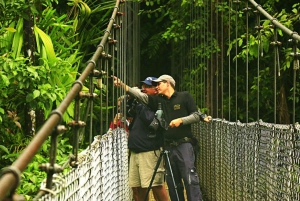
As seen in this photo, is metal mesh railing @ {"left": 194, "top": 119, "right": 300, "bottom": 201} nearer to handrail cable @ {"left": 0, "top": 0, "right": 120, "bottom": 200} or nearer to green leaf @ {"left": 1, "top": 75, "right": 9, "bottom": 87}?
green leaf @ {"left": 1, "top": 75, "right": 9, "bottom": 87}

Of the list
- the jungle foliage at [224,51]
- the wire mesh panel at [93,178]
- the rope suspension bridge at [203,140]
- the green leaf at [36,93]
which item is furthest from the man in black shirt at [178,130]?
the jungle foliage at [224,51]

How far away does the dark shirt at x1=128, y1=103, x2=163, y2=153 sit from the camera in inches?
248

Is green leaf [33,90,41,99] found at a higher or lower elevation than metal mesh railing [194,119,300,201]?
higher

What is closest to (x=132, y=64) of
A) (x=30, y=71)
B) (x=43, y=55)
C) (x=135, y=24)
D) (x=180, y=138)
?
(x=135, y=24)

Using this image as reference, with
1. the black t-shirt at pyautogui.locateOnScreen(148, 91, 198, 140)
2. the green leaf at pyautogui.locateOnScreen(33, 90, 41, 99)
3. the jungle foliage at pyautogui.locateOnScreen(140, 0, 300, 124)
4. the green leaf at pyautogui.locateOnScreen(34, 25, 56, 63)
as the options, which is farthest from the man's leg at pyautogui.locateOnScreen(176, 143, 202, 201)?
the jungle foliage at pyautogui.locateOnScreen(140, 0, 300, 124)

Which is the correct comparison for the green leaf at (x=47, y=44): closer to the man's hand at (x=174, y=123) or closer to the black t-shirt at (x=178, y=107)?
the man's hand at (x=174, y=123)

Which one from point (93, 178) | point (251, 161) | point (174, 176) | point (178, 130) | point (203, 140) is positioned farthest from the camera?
point (203, 140)

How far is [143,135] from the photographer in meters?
6.30

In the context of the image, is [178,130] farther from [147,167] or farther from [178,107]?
[147,167]

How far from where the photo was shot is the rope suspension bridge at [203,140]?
82.6 inches

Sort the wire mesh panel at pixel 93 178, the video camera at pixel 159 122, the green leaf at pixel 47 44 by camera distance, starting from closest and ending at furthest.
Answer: the wire mesh panel at pixel 93 178
the green leaf at pixel 47 44
the video camera at pixel 159 122

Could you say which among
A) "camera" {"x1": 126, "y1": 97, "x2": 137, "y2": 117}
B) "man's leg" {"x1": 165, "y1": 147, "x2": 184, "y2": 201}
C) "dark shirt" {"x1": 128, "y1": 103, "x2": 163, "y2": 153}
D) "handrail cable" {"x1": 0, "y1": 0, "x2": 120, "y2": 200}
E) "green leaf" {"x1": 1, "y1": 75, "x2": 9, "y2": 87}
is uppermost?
"green leaf" {"x1": 1, "y1": 75, "x2": 9, "y2": 87}

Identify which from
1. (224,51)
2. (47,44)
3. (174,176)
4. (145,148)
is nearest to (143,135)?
(145,148)

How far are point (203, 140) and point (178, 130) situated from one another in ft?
7.33
